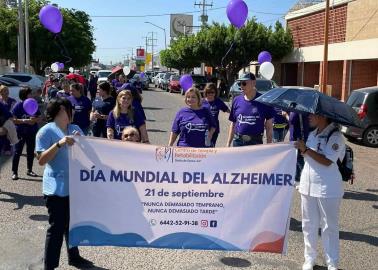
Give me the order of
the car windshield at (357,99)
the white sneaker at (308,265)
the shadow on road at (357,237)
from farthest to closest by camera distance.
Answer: the car windshield at (357,99), the shadow on road at (357,237), the white sneaker at (308,265)

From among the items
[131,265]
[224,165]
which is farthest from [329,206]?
[131,265]

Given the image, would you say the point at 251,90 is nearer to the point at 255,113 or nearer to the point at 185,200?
the point at 255,113

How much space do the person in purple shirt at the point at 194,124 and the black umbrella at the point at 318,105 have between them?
1.16m

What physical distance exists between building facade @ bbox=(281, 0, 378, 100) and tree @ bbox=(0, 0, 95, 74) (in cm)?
1876

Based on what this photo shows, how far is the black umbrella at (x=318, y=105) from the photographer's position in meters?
4.46

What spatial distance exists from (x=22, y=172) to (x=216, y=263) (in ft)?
18.3

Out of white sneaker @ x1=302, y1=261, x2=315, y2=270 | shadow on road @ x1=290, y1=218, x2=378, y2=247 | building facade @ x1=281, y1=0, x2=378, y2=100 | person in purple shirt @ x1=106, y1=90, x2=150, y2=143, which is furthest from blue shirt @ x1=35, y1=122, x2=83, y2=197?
building facade @ x1=281, y1=0, x2=378, y2=100

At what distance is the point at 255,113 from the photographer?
21.0 ft

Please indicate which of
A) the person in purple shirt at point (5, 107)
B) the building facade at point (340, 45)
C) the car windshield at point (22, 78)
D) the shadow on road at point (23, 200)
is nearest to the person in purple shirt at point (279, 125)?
the shadow on road at point (23, 200)

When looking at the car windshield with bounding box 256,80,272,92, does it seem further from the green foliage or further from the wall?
the green foliage

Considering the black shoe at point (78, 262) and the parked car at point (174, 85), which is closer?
the black shoe at point (78, 262)

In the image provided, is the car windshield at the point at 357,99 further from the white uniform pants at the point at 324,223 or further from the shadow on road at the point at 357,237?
the white uniform pants at the point at 324,223

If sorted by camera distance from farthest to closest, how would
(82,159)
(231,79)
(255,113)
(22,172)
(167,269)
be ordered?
(231,79)
(22,172)
(255,113)
(167,269)
(82,159)

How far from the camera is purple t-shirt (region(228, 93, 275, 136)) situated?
252 inches
